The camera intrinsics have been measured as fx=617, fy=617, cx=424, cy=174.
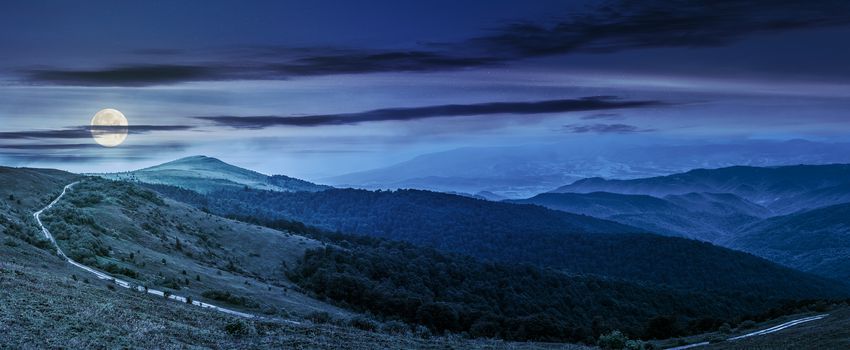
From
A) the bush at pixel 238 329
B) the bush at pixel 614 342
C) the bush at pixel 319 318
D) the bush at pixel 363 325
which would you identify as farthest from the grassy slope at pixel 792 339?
the bush at pixel 238 329

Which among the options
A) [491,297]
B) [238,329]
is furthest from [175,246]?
[491,297]

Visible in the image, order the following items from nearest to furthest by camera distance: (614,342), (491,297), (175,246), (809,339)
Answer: (809,339) → (614,342) → (175,246) → (491,297)

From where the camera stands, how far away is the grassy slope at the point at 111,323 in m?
24.4

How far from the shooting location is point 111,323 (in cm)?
2741

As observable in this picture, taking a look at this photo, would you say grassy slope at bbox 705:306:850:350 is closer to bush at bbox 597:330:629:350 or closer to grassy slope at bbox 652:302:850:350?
grassy slope at bbox 652:302:850:350

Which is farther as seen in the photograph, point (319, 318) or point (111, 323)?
point (319, 318)

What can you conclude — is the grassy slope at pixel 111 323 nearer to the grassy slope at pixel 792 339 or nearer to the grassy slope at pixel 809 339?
the grassy slope at pixel 792 339

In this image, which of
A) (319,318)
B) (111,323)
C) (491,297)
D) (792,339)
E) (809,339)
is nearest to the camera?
(111,323)

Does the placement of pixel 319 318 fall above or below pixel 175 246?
above

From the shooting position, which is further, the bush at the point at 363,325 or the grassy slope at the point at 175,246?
the grassy slope at the point at 175,246

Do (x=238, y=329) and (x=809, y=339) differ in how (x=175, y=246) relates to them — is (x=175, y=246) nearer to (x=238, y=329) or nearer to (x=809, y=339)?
(x=238, y=329)

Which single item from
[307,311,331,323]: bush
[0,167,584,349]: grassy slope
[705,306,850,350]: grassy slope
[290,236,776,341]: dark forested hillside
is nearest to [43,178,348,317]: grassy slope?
[307,311,331,323]: bush

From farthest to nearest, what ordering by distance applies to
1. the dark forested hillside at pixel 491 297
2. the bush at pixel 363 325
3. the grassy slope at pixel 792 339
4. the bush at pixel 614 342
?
the dark forested hillside at pixel 491 297 → the bush at pixel 363 325 → the bush at pixel 614 342 → the grassy slope at pixel 792 339

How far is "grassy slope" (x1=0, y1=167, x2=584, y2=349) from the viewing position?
24.4 m
